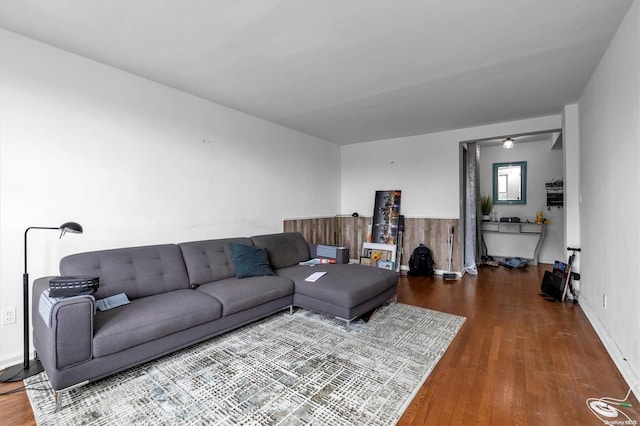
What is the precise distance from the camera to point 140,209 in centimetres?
314

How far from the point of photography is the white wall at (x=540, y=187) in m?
6.20

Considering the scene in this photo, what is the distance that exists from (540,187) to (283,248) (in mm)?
5795

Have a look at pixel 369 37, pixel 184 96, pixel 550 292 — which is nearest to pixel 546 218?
pixel 550 292

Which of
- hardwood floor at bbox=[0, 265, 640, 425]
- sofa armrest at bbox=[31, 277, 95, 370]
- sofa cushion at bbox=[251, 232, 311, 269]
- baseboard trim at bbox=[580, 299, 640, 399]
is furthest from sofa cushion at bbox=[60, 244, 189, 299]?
baseboard trim at bbox=[580, 299, 640, 399]

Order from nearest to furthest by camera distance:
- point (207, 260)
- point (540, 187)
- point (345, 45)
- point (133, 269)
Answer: point (345, 45) < point (133, 269) < point (207, 260) < point (540, 187)

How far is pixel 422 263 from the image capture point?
528cm

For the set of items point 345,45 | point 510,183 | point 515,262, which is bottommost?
point 515,262

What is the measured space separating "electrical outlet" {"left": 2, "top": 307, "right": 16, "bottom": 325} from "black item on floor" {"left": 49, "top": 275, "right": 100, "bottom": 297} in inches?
30.5

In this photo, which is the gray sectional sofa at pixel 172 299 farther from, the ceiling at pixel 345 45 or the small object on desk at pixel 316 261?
the ceiling at pixel 345 45

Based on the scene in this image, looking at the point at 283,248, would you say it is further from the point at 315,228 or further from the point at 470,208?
the point at 470,208

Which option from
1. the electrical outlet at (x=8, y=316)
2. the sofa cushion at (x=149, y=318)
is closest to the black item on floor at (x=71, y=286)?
the sofa cushion at (x=149, y=318)

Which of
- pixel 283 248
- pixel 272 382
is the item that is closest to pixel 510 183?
pixel 283 248

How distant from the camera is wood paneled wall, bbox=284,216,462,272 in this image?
5.24 meters

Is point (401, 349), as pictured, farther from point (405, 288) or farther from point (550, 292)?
point (550, 292)
